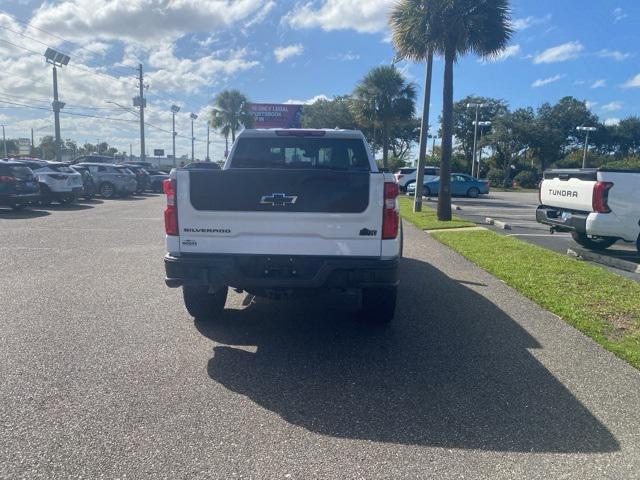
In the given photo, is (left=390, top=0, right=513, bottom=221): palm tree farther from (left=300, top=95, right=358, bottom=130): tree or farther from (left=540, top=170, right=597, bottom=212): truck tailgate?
(left=300, top=95, right=358, bottom=130): tree

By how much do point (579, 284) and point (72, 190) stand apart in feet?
56.1

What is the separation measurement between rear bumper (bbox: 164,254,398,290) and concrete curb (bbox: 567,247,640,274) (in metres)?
5.86

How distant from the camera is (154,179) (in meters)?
30.0

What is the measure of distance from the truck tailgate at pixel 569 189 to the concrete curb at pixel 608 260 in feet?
3.07

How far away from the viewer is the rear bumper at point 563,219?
8.53 metres

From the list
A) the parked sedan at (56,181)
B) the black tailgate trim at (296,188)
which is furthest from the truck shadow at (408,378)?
the parked sedan at (56,181)

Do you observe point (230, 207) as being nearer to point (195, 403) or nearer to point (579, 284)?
point (195, 403)

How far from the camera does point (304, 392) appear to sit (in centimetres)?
375

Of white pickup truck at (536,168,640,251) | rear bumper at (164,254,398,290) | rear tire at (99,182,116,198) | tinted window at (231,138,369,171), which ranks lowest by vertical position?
rear tire at (99,182,116,198)

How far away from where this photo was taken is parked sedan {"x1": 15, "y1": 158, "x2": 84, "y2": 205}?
17.5 m

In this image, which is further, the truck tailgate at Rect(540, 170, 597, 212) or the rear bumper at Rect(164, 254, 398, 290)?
the truck tailgate at Rect(540, 170, 597, 212)

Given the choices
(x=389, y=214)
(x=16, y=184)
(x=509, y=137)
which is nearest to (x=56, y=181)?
(x=16, y=184)

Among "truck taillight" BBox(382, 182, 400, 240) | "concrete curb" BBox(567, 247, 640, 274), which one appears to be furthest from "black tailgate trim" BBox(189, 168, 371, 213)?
"concrete curb" BBox(567, 247, 640, 274)

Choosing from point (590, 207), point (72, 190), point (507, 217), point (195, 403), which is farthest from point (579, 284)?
point (72, 190)
